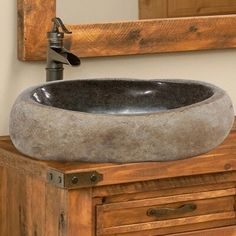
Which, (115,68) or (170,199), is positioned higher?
(115,68)

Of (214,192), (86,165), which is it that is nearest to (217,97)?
(214,192)

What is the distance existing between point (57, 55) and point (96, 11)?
0.66 feet

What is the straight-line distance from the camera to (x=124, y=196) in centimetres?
175

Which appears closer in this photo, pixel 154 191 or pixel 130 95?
pixel 154 191

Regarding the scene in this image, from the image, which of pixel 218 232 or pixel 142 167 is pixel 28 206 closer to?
pixel 142 167

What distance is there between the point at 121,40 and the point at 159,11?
127 mm

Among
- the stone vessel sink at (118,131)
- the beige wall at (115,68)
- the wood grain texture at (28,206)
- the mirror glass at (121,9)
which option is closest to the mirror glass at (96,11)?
the mirror glass at (121,9)

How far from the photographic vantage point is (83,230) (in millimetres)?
1686

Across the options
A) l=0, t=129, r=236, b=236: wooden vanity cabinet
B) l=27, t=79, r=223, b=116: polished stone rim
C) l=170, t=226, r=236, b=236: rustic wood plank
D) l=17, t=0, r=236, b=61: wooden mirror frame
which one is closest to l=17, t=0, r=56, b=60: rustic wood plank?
l=17, t=0, r=236, b=61: wooden mirror frame

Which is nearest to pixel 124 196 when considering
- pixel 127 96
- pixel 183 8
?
pixel 127 96

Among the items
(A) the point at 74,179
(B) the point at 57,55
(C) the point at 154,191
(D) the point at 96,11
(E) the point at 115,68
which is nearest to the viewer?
(A) the point at 74,179

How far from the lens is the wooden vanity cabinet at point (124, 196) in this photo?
1678 mm

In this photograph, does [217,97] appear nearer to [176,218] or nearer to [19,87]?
[176,218]

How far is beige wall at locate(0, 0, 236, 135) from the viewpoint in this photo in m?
2.10
